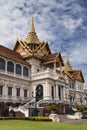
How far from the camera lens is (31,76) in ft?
156

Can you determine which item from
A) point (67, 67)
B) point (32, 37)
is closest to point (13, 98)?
point (32, 37)

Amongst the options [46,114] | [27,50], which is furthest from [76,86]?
[46,114]

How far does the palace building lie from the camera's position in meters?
41.3

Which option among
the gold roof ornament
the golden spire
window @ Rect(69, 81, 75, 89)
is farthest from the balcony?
the golden spire

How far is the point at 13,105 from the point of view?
41281mm

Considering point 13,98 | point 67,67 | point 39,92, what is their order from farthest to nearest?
point 67,67 → point 39,92 → point 13,98

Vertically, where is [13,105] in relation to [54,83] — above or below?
below

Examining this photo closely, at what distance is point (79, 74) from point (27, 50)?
2905cm

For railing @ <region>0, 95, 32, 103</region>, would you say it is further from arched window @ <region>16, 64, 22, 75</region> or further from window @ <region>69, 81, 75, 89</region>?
window @ <region>69, 81, 75, 89</region>

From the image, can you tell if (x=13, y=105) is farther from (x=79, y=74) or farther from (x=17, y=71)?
(x=79, y=74)

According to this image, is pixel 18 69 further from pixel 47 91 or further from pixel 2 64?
pixel 47 91

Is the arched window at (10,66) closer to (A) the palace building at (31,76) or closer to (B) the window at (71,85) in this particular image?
(A) the palace building at (31,76)

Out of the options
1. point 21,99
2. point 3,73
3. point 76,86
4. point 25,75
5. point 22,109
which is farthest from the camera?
point 76,86

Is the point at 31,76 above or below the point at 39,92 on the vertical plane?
above
